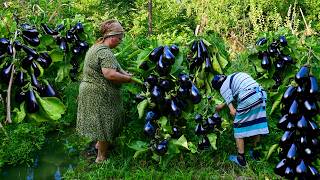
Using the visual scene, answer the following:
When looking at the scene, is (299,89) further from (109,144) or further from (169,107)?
(109,144)

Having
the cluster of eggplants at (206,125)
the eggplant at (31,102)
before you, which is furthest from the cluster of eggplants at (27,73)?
the cluster of eggplants at (206,125)

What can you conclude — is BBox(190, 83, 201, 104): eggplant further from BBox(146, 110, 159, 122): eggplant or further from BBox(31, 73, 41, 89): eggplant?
BBox(31, 73, 41, 89): eggplant

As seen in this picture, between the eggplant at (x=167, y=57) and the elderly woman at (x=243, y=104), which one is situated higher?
the eggplant at (x=167, y=57)

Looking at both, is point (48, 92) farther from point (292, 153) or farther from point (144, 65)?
point (144, 65)

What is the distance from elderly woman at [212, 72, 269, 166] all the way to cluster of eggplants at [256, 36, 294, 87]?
0.48 meters

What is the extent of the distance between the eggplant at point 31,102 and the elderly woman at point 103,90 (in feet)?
6.94

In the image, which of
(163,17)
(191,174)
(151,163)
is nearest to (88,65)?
(151,163)

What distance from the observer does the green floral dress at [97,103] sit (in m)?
4.08

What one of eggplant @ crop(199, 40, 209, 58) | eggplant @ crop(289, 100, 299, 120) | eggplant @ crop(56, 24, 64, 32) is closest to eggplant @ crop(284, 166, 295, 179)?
eggplant @ crop(289, 100, 299, 120)

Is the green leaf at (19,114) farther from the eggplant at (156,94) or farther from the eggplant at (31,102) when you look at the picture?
the eggplant at (156,94)

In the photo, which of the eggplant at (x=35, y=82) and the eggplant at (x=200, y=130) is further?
the eggplant at (x=200, y=130)

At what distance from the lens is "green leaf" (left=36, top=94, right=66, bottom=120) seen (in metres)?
1.85

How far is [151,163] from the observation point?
4.21m

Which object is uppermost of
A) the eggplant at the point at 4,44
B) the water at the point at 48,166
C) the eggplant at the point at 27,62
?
the eggplant at the point at 4,44
